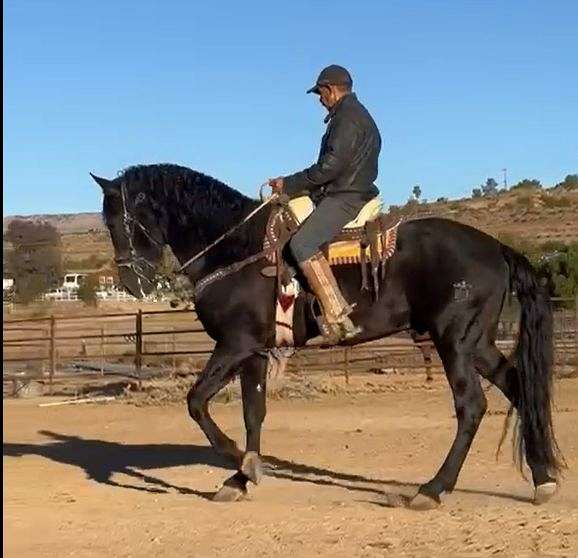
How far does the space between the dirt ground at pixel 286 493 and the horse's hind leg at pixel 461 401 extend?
0.27 meters

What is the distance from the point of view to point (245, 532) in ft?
20.9

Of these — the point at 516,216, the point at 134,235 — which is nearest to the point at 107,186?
the point at 134,235

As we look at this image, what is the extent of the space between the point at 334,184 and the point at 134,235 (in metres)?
1.65

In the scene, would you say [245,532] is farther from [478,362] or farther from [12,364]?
[12,364]

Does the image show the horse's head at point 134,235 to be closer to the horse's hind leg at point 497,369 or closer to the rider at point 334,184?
the rider at point 334,184

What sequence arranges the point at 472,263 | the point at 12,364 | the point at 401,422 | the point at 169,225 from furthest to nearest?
1. the point at 12,364
2. the point at 401,422
3. the point at 169,225
4. the point at 472,263

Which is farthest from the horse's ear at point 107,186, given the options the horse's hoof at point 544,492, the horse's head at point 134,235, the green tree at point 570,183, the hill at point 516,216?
the green tree at point 570,183

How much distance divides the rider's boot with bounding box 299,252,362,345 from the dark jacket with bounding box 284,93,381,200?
0.53 metres

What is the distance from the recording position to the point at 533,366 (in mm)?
7461

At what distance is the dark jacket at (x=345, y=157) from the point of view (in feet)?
24.4

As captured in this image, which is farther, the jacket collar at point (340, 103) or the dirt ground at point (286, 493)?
the jacket collar at point (340, 103)

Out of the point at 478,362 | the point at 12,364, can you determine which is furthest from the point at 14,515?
the point at 12,364

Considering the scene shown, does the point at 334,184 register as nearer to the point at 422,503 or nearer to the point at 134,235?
the point at 134,235

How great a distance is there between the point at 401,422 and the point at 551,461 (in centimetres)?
535
